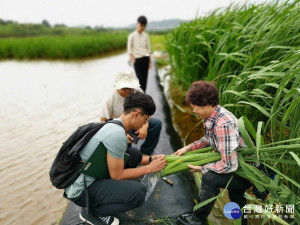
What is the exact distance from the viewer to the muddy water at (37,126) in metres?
2.04

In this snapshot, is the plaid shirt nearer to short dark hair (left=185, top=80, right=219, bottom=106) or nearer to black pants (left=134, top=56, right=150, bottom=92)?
short dark hair (left=185, top=80, right=219, bottom=106)

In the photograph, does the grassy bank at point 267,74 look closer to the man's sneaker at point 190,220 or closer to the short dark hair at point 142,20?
the man's sneaker at point 190,220

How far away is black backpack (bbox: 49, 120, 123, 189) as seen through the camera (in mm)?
1445

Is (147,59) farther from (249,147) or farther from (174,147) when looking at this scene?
(249,147)

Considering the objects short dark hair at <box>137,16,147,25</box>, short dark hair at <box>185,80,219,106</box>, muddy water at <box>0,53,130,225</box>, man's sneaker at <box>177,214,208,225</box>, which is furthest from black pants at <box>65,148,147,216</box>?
short dark hair at <box>137,16,147,25</box>

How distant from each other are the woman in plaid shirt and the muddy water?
1153 millimetres

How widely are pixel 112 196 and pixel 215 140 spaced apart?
0.72 m

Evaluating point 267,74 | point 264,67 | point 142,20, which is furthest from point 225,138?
point 142,20

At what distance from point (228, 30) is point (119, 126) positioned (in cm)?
Answer: 163

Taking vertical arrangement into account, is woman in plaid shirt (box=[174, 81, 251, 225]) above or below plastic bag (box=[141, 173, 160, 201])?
above

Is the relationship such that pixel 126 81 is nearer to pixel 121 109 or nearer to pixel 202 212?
pixel 121 109

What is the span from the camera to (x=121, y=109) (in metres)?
2.28

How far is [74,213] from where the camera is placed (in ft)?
5.47

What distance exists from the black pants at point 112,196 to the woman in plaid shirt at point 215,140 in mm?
347
